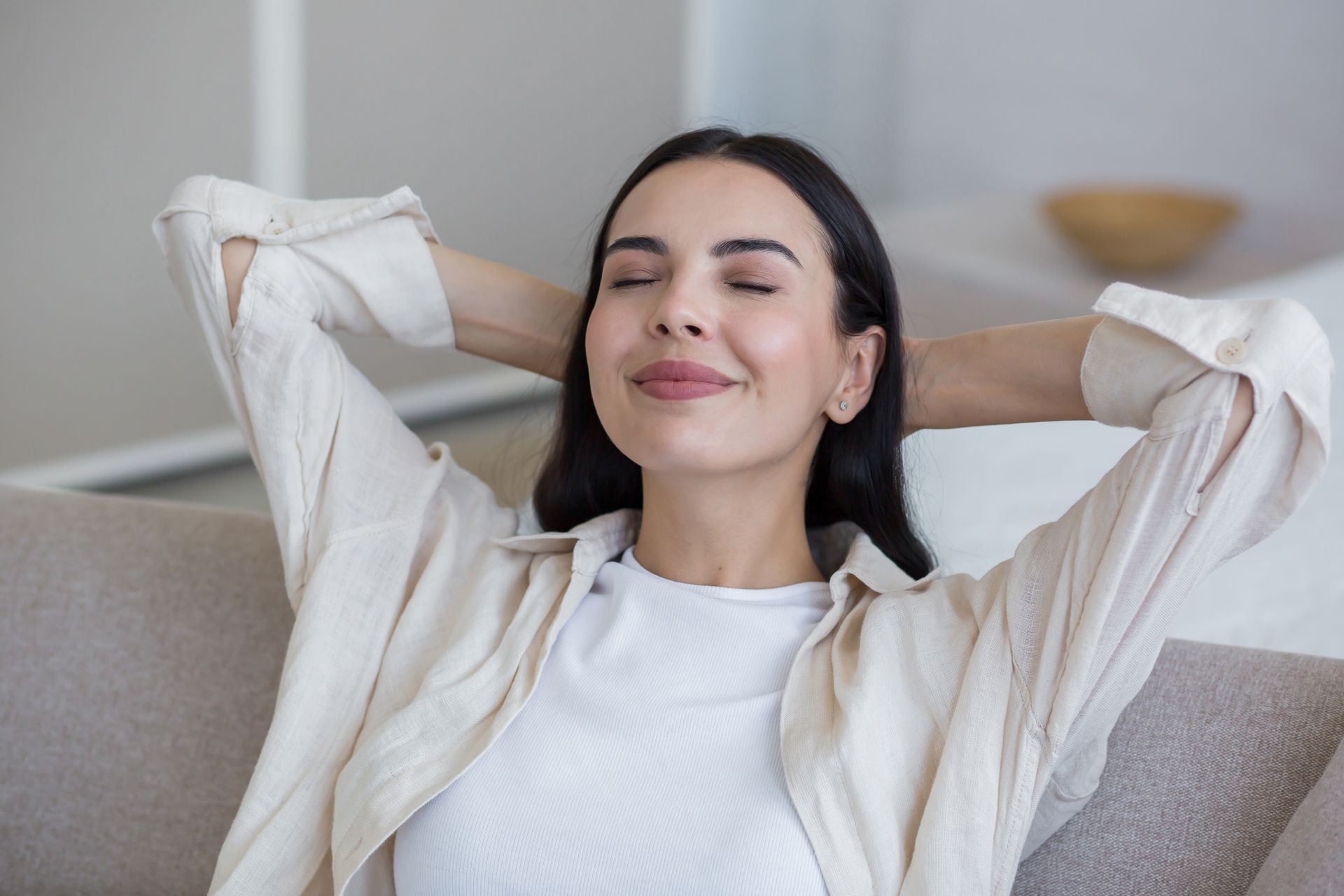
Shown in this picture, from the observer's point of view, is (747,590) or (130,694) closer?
(747,590)

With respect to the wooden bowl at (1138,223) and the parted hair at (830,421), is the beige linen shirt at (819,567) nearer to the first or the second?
the parted hair at (830,421)

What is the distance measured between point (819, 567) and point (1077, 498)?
1.26m

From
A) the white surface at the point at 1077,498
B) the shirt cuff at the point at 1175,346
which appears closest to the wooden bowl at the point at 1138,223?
the white surface at the point at 1077,498

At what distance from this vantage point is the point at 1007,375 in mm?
1410

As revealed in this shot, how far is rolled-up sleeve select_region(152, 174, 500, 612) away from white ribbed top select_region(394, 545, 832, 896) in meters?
0.32

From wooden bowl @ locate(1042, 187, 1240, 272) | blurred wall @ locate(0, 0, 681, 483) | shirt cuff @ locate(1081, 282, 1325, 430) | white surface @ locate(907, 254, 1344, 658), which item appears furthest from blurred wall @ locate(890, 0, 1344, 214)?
shirt cuff @ locate(1081, 282, 1325, 430)

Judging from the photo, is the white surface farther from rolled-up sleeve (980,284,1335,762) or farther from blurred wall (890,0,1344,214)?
rolled-up sleeve (980,284,1335,762)

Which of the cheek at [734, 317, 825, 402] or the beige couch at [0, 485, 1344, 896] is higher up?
the cheek at [734, 317, 825, 402]

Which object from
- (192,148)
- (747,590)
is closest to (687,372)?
(747,590)

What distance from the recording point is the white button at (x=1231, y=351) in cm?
111

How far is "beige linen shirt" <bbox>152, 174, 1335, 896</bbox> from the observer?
A: 3.75ft

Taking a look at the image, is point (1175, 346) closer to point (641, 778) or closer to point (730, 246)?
point (730, 246)

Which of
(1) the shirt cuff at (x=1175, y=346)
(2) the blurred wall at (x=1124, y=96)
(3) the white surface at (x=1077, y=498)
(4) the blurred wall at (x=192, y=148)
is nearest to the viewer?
(1) the shirt cuff at (x=1175, y=346)

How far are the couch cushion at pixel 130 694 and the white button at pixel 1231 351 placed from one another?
1207 mm
